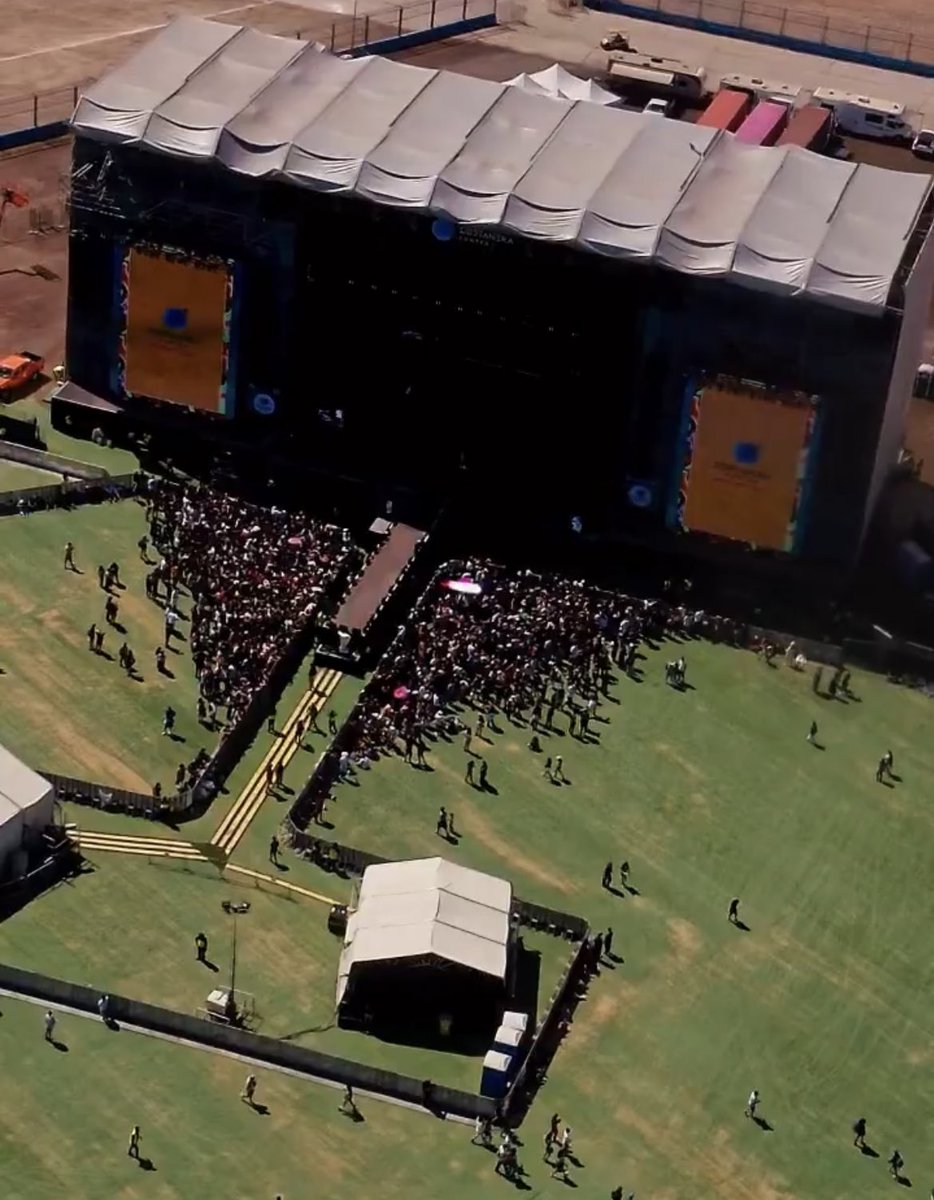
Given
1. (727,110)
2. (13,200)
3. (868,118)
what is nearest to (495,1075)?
(13,200)

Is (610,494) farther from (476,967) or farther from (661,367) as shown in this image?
(476,967)

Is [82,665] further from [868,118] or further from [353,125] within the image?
[868,118]

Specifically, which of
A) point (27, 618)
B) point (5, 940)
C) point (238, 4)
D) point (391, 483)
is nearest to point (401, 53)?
point (238, 4)

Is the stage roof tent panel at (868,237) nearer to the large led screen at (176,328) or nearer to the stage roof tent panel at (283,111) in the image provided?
the stage roof tent panel at (283,111)

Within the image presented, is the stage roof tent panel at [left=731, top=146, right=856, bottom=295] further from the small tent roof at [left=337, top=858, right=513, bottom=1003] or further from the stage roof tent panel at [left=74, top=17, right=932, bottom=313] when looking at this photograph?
the small tent roof at [left=337, top=858, right=513, bottom=1003]

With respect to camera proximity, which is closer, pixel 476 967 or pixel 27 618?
pixel 476 967

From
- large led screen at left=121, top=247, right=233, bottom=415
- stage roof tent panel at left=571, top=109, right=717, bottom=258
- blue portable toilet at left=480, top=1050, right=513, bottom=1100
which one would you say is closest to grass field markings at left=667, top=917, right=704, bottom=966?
blue portable toilet at left=480, top=1050, right=513, bottom=1100
